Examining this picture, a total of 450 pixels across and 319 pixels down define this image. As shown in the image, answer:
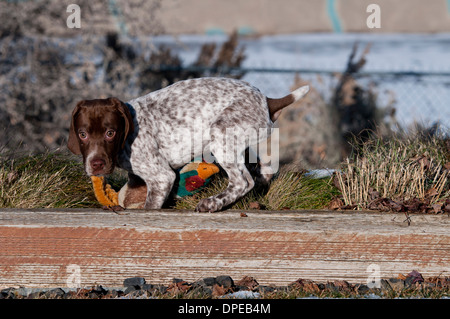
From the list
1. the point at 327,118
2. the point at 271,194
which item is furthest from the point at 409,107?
the point at 271,194

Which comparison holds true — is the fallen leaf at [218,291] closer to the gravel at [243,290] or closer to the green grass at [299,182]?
the gravel at [243,290]

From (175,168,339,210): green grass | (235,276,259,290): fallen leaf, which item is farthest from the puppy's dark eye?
(235,276,259,290): fallen leaf

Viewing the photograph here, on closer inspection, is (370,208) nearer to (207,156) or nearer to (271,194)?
(271,194)

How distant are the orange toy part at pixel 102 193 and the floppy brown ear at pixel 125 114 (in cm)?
52

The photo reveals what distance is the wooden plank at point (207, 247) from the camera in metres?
3.98

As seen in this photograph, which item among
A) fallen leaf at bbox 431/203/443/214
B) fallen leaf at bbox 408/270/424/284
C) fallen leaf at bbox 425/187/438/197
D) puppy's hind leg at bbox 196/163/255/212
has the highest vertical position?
puppy's hind leg at bbox 196/163/255/212

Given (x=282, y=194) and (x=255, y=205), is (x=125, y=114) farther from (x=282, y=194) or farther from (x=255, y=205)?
(x=282, y=194)

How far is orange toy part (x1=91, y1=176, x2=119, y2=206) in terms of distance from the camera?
15.2 ft

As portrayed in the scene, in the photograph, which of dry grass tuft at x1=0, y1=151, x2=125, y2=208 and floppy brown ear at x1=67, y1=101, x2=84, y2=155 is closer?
floppy brown ear at x1=67, y1=101, x2=84, y2=155

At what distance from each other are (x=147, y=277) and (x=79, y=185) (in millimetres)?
1289

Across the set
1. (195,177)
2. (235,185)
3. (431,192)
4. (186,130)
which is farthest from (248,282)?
(431,192)

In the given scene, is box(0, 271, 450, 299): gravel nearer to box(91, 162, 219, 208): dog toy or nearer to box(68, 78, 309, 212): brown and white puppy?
box(68, 78, 309, 212): brown and white puppy

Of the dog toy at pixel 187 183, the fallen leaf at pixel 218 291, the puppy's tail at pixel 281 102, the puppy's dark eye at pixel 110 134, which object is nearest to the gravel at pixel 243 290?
the fallen leaf at pixel 218 291

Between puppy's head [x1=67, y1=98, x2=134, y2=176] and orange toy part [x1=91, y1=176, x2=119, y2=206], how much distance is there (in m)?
0.48
